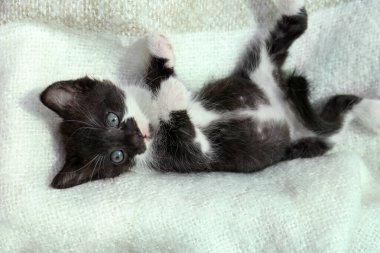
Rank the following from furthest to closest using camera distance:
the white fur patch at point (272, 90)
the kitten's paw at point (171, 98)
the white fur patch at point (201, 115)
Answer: the white fur patch at point (272, 90)
the white fur patch at point (201, 115)
the kitten's paw at point (171, 98)

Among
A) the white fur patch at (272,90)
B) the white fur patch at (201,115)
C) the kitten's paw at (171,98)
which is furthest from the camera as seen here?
the white fur patch at (272,90)

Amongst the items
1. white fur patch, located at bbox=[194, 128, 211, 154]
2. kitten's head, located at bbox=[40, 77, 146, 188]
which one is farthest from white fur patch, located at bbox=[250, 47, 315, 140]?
kitten's head, located at bbox=[40, 77, 146, 188]

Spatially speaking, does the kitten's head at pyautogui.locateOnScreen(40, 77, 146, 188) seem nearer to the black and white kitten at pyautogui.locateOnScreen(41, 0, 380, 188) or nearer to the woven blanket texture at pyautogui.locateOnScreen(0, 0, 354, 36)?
the black and white kitten at pyautogui.locateOnScreen(41, 0, 380, 188)

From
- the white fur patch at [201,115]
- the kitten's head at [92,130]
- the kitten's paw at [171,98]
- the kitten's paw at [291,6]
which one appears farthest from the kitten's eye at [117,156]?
the kitten's paw at [291,6]

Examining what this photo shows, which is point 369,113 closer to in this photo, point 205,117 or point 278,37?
point 278,37

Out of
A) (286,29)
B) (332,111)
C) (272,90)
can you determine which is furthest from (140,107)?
(332,111)

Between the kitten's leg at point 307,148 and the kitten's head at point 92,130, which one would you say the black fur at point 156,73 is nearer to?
the kitten's head at point 92,130
